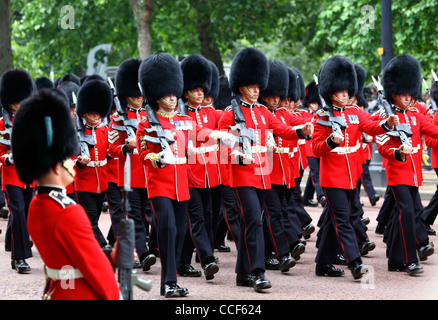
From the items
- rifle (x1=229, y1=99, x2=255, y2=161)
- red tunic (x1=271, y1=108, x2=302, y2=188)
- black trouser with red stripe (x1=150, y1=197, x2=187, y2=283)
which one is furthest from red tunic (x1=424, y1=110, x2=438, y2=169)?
black trouser with red stripe (x1=150, y1=197, x2=187, y2=283)

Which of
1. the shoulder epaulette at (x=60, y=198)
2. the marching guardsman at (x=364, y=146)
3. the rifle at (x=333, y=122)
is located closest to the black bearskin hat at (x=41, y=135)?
the shoulder epaulette at (x=60, y=198)

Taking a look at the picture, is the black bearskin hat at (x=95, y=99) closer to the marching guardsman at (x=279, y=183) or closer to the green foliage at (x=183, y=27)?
the marching guardsman at (x=279, y=183)

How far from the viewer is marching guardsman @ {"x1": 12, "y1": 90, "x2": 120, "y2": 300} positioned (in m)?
3.32

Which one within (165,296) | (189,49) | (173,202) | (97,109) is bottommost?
(165,296)

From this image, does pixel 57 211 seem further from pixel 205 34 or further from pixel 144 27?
pixel 205 34

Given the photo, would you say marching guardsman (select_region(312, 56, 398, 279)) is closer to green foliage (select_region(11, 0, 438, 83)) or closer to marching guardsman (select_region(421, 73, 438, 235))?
marching guardsman (select_region(421, 73, 438, 235))

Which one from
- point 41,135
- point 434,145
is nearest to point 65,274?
point 41,135

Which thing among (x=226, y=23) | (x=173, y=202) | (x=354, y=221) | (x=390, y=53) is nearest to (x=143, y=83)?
(x=173, y=202)

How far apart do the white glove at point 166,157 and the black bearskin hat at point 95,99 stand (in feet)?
7.39

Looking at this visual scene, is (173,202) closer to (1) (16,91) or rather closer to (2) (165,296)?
(2) (165,296)

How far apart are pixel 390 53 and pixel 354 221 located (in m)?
6.32

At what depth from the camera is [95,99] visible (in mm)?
Answer: 8391

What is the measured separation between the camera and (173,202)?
630 centimetres

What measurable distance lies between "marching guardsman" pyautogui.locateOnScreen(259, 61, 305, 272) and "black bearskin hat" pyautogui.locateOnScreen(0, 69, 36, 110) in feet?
7.55
